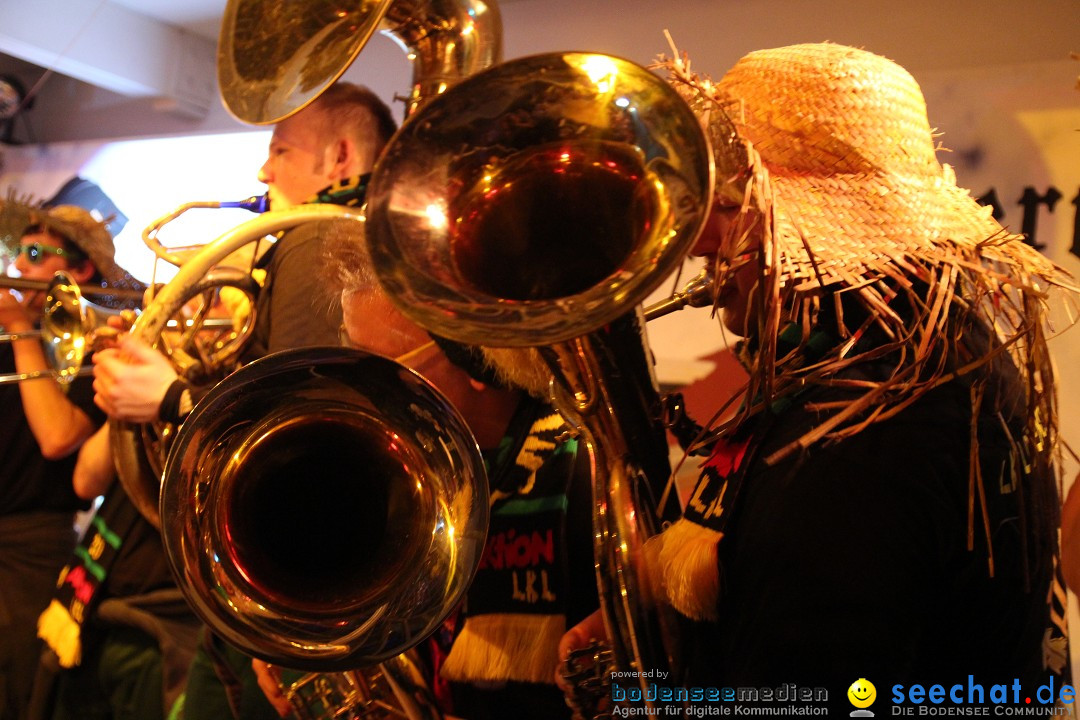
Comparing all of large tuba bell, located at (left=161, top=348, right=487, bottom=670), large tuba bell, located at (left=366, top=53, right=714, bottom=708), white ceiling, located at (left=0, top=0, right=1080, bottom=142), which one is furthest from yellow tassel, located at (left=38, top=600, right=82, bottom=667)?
white ceiling, located at (left=0, top=0, right=1080, bottom=142)

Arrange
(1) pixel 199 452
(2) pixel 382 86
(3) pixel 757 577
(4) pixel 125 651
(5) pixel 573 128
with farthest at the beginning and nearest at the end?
(2) pixel 382 86 → (4) pixel 125 651 → (1) pixel 199 452 → (5) pixel 573 128 → (3) pixel 757 577

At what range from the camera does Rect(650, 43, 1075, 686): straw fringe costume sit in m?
0.94

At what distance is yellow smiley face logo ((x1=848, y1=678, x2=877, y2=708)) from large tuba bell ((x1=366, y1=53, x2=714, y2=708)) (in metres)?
0.24

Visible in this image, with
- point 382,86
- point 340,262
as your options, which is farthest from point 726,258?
point 382,86

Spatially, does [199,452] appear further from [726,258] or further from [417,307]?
[726,258]

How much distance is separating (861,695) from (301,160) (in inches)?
68.2

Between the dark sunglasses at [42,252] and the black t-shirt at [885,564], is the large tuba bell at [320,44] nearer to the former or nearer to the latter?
the black t-shirt at [885,564]

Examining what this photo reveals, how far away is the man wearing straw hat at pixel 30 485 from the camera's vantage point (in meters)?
2.34

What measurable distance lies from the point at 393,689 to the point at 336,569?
1.05 feet

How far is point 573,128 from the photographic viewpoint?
1.08m

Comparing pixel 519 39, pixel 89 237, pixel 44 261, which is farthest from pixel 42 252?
pixel 519 39

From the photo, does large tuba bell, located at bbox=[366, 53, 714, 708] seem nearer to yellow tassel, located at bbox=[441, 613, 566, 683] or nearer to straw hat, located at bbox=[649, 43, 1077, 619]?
straw hat, located at bbox=[649, 43, 1077, 619]

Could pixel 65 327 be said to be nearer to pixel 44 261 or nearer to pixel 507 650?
pixel 44 261

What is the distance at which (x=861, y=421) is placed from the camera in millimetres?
1016
